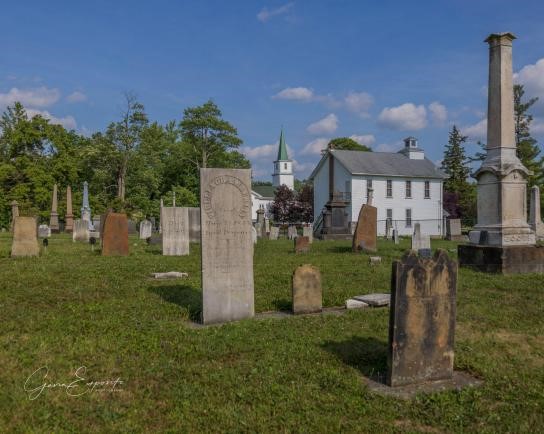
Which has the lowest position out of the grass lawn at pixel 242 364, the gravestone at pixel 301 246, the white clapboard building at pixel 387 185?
the grass lawn at pixel 242 364

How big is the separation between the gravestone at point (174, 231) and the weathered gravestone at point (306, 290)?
8.71 meters

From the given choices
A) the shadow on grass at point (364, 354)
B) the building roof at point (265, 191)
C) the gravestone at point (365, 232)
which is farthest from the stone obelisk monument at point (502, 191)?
the building roof at point (265, 191)

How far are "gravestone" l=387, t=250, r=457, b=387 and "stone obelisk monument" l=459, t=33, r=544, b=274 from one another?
6339 millimetres

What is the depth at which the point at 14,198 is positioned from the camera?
1594 inches

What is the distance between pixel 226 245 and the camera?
6340 millimetres

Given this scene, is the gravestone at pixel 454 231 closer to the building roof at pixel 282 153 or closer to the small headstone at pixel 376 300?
the small headstone at pixel 376 300

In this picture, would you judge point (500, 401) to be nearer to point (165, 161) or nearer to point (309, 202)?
point (165, 161)

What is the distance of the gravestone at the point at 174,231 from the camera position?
570 inches

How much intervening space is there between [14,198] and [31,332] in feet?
134

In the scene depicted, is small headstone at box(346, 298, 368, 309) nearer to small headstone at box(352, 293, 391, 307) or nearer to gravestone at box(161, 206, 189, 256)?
small headstone at box(352, 293, 391, 307)

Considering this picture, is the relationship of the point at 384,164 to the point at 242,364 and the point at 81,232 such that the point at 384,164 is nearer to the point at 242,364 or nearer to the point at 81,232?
the point at 81,232

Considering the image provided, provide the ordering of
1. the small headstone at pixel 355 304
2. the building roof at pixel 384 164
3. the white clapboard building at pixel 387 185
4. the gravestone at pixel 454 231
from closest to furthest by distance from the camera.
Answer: the small headstone at pixel 355 304, the gravestone at pixel 454 231, the white clapboard building at pixel 387 185, the building roof at pixel 384 164

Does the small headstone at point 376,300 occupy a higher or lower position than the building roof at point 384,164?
lower

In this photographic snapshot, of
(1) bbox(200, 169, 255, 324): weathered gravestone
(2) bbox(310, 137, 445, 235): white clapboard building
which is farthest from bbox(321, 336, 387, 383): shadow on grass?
(2) bbox(310, 137, 445, 235): white clapboard building
